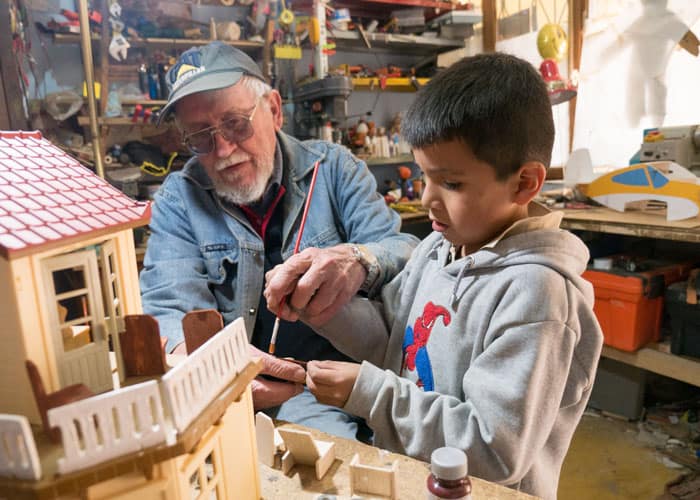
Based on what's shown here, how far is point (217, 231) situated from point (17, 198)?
749 mm

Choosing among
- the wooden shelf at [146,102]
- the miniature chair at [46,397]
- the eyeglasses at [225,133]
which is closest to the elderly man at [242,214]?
the eyeglasses at [225,133]

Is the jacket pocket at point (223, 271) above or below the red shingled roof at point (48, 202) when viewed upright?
below

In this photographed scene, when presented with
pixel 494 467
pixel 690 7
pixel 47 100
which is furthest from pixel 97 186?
pixel 690 7

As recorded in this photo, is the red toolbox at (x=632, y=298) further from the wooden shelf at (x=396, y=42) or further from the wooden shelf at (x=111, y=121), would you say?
the wooden shelf at (x=111, y=121)

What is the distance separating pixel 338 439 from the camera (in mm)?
843

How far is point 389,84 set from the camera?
2918mm

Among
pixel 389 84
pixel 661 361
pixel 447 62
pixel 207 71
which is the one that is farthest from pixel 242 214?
pixel 447 62

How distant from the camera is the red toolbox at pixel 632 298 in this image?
196 cm

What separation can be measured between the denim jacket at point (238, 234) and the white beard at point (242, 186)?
3 cm

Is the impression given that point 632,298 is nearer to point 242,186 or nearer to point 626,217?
point 626,217

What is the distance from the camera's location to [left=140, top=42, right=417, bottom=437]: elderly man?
3.92ft

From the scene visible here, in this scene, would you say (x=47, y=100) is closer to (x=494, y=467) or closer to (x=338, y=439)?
(x=338, y=439)

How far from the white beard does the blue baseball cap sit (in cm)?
18

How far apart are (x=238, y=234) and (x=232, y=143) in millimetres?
233
